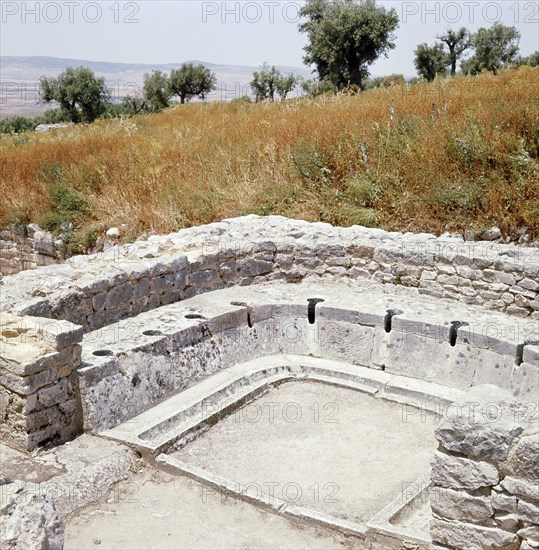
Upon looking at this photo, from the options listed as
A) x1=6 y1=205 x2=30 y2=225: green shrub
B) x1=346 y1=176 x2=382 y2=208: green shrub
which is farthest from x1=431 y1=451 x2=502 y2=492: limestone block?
x1=6 y1=205 x2=30 y2=225: green shrub

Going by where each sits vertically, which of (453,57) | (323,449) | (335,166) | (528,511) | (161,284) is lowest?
(323,449)

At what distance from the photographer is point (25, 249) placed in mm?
12969

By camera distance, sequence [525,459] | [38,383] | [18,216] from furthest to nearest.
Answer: [18,216] < [38,383] < [525,459]

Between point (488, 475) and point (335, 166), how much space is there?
7.53 metres

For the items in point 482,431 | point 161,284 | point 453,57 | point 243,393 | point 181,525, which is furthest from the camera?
point 453,57

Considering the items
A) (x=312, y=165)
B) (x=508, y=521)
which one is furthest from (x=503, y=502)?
(x=312, y=165)

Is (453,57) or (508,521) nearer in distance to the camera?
(508,521)

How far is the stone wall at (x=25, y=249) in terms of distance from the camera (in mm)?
12453

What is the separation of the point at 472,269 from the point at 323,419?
2488 millimetres

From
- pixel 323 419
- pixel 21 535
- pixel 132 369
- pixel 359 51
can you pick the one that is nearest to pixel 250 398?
pixel 323 419

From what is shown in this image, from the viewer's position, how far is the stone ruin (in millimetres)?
3873

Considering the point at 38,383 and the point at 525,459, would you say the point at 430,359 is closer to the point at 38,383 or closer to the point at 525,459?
the point at 525,459

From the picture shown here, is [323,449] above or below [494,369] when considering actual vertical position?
below

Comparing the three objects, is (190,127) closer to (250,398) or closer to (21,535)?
(250,398)
